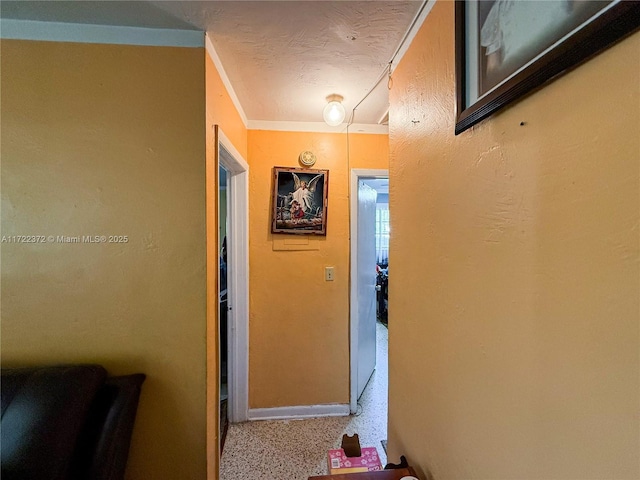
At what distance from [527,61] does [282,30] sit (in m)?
0.97

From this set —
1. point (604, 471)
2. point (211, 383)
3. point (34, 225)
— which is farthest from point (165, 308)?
point (604, 471)

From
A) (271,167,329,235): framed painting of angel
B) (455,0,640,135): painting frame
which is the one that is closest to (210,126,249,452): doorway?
(271,167,329,235): framed painting of angel

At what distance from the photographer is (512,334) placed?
25.2 inches

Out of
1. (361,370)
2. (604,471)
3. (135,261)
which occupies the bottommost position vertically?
(361,370)

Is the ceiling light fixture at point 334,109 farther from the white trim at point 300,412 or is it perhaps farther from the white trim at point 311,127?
the white trim at point 300,412

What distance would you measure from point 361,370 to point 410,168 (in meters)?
1.85

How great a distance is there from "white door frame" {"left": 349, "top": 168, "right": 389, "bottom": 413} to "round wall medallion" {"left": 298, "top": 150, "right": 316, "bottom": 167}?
0.31 m

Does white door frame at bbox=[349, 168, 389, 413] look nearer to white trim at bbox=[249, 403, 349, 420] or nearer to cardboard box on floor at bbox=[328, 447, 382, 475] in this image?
white trim at bbox=[249, 403, 349, 420]

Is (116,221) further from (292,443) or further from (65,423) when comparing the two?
(292,443)

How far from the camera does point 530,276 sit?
590mm

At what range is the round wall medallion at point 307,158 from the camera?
85.3 inches

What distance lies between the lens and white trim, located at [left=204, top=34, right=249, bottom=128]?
1237 mm

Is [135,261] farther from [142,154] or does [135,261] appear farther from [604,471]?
[604,471]

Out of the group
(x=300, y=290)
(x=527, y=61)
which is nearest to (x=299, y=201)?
(x=300, y=290)
